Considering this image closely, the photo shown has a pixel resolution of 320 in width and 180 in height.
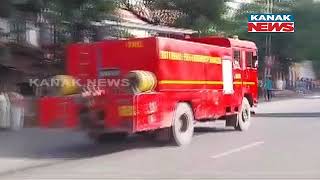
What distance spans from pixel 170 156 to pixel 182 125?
7.43 ft

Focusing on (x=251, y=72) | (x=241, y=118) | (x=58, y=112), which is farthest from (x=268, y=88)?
(x=58, y=112)

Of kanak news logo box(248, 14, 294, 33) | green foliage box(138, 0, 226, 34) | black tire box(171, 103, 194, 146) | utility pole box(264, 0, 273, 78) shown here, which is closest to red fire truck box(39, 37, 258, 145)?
black tire box(171, 103, 194, 146)

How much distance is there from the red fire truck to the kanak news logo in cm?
2326

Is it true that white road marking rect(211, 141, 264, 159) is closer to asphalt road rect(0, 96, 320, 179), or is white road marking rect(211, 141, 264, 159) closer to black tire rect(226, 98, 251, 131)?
asphalt road rect(0, 96, 320, 179)

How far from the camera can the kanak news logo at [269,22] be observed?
39281 mm

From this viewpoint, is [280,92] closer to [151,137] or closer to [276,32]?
[276,32]

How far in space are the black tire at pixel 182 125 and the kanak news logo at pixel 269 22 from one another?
24.7 m

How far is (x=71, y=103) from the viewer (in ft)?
42.5

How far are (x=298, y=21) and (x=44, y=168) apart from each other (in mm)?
26985

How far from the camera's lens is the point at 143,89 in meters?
12.7

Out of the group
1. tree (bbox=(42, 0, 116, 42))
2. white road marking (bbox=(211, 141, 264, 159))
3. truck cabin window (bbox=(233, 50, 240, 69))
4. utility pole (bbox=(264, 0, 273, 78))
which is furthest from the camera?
utility pole (bbox=(264, 0, 273, 78))

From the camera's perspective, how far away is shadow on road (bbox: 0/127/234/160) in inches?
524

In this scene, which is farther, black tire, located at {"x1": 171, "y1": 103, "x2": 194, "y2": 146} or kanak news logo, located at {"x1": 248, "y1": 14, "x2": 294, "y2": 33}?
kanak news logo, located at {"x1": 248, "y1": 14, "x2": 294, "y2": 33}

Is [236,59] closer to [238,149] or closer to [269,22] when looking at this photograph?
[238,149]
